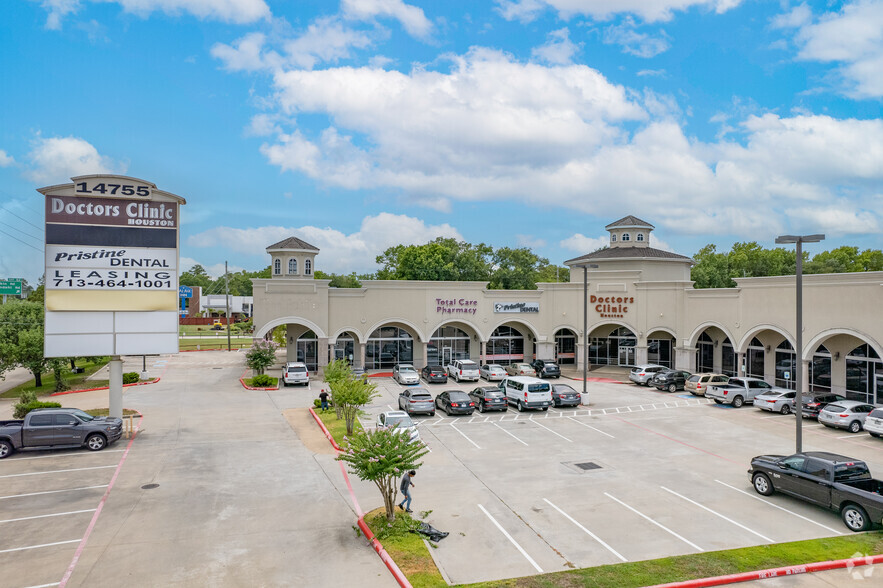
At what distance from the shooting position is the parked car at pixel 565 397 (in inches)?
1282

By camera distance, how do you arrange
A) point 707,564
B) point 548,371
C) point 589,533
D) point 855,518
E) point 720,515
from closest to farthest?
point 707,564, point 589,533, point 855,518, point 720,515, point 548,371

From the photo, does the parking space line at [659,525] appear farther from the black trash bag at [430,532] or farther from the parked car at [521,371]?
the parked car at [521,371]

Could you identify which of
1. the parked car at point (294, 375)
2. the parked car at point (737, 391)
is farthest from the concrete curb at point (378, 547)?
the parked car at point (737, 391)

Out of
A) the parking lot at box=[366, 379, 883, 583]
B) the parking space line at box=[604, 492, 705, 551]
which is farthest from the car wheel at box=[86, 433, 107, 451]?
the parking space line at box=[604, 492, 705, 551]

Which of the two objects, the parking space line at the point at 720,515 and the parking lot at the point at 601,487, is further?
A: the parking space line at the point at 720,515

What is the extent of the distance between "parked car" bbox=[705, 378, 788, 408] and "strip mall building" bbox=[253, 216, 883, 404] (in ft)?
10.9

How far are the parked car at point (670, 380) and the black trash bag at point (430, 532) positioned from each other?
28.3 meters

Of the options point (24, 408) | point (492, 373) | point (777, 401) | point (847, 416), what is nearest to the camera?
point (847, 416)

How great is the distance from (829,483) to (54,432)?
86.1 feet

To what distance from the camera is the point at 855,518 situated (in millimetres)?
15391

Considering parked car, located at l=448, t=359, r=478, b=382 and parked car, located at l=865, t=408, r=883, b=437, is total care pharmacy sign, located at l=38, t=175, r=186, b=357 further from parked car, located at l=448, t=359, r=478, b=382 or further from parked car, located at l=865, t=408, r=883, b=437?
parked car, located at l=865, t=408, r=883, b=437

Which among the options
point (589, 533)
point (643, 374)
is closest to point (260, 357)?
point (643, 374)

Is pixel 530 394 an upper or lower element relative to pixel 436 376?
upper

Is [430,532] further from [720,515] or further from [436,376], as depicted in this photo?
[436,376]
